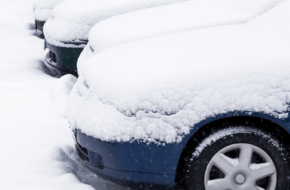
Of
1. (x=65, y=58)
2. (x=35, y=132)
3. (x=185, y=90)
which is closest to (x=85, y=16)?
(x=65, y=58)

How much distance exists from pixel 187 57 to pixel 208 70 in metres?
0.22

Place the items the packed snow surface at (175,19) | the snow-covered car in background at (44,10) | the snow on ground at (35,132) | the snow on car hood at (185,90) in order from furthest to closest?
the snow-covered car in background at (44,10)
the packed snow surface at (175,19)
the snow on ground at (35,132)
the snow on car hood at (185,90)

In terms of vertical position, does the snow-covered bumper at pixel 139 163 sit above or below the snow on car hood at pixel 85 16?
below

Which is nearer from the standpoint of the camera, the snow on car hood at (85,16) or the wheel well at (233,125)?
the wheel well at (233,125)

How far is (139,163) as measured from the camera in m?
2.30

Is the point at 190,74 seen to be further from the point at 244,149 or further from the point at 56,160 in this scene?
the point at 56,160

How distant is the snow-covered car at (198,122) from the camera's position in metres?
2.24

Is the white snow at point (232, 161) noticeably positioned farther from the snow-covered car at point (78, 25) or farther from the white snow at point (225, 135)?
the snow-covered car at point (78, 25)

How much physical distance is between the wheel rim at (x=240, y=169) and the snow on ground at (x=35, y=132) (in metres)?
0.85

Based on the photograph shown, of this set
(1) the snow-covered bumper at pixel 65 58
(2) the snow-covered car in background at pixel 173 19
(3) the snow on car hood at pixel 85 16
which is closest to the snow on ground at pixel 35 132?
(1) the snow-covered bumper at pixel 65 58

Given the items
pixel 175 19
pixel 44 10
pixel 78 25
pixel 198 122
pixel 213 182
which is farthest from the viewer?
pixel 44 10

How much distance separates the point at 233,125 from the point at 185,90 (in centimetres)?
36

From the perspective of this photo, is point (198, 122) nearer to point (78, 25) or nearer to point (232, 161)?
point (232, 161)

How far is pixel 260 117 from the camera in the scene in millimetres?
2252
